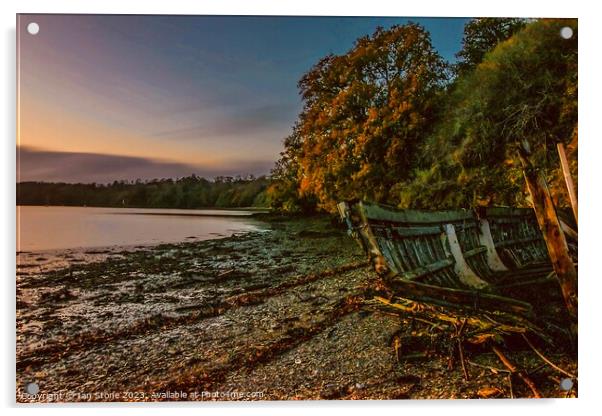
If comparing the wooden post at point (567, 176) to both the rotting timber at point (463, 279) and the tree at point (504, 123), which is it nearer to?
the tree at point (504, 123)

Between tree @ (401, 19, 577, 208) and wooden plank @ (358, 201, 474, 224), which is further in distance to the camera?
tree @ (401, 19, 577, 208)

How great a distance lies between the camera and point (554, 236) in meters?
2.95

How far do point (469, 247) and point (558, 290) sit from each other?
720 millimetres

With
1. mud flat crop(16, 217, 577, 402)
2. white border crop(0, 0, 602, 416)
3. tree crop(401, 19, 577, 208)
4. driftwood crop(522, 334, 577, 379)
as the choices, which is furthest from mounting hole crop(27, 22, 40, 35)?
driftwood crop(522, 334, 577, 379)

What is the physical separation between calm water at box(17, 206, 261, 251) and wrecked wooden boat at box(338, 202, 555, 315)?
1017 mm

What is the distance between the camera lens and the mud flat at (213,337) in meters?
2.79

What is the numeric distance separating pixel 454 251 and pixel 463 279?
0.26 metres

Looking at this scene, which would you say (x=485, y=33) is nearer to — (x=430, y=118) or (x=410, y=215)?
(x=430, y=118)

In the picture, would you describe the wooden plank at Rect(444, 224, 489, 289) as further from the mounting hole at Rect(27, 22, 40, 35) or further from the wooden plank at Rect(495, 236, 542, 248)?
the mounting hole at Rect(27, 22, 40, 35)

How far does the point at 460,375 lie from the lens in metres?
2.84

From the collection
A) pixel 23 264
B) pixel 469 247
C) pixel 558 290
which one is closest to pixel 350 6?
pixel 469 247

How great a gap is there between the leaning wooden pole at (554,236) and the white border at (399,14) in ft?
0.36

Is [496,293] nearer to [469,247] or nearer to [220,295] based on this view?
[469,247]

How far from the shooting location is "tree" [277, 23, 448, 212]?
3.08m
